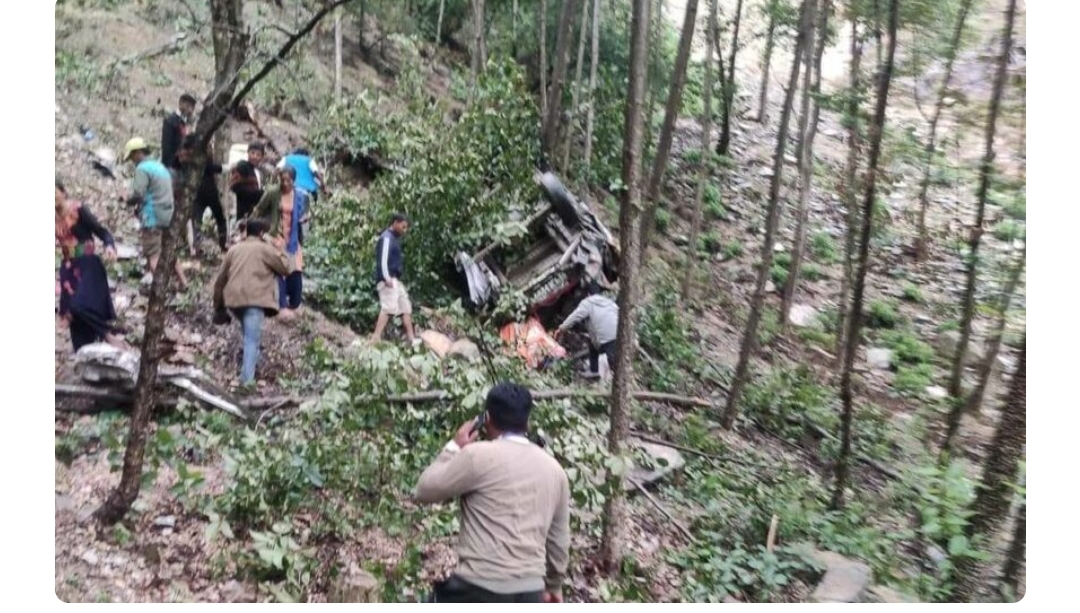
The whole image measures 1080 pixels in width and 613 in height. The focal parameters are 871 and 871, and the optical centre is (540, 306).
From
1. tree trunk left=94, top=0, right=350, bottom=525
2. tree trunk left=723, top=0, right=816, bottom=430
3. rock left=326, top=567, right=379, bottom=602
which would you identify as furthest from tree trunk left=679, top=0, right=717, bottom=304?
tree trunk left=94, top=0, right=350, bottom=525

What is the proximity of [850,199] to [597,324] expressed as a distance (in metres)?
2.02

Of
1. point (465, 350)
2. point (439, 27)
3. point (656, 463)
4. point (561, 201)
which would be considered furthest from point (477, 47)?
point (656, 463)

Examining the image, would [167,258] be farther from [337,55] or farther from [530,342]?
[337,55]

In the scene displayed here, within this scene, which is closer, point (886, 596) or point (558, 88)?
point (886, 596)

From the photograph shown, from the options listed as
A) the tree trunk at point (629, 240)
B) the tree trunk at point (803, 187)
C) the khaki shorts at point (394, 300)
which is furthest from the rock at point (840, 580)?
the khaki shorts at point (394, 300)

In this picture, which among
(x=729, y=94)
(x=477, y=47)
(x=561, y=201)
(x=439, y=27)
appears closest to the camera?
(x=561, y=201)

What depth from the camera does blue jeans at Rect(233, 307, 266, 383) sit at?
15.0 feet

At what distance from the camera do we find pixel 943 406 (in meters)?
5.34

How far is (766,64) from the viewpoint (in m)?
9.83

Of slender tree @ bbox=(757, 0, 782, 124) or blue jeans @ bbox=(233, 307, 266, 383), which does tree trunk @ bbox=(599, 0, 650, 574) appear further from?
slender tree @ bbox=(757, 0, 782, 124)

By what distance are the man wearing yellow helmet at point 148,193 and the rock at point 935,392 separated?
456 cm

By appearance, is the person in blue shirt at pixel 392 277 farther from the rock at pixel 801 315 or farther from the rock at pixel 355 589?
the rock at pixel 801 315

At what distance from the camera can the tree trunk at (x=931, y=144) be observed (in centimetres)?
518

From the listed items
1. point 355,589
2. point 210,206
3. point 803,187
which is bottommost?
point 355,589
